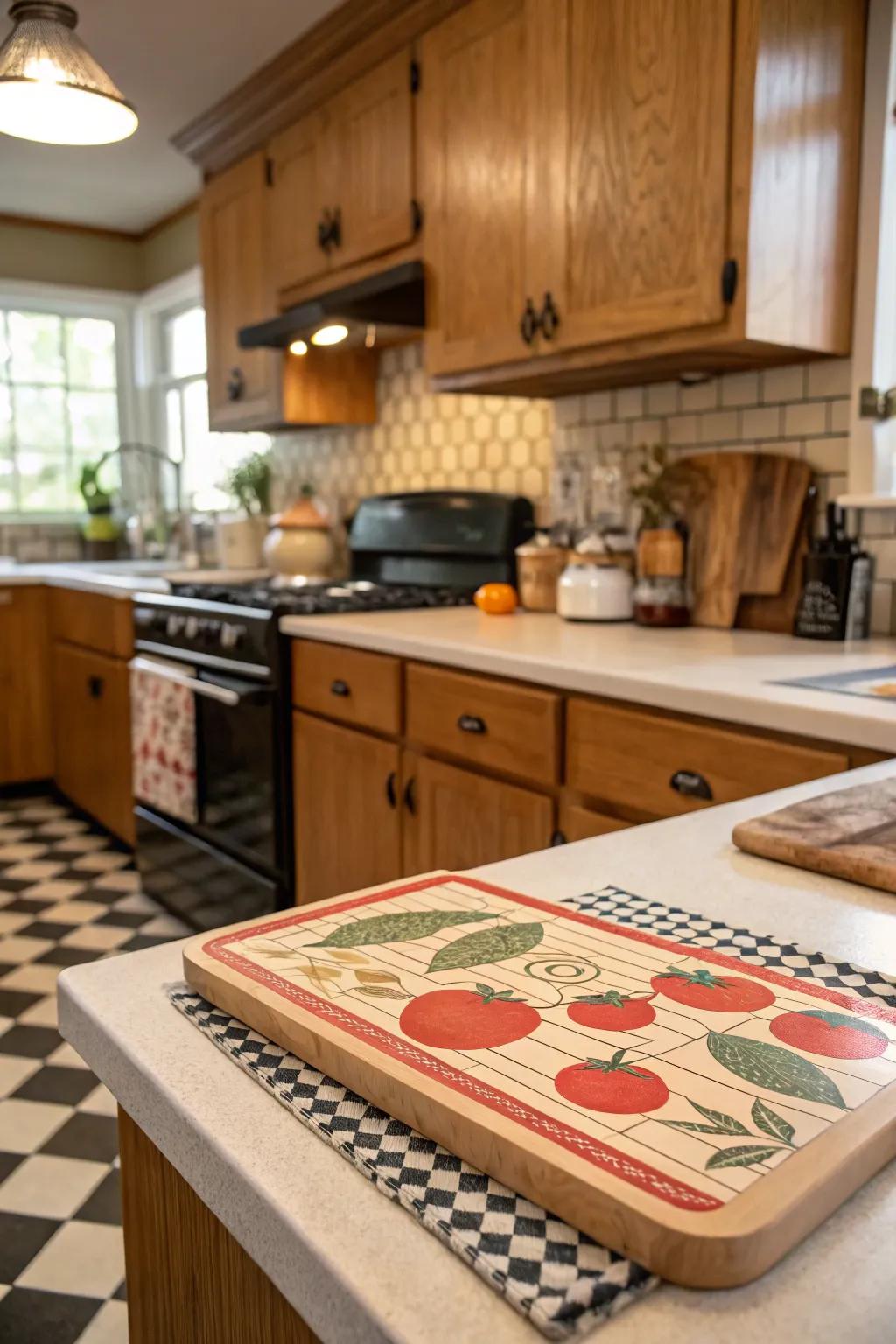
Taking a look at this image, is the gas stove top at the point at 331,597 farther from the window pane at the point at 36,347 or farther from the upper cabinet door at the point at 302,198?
the window pane at the point at 36,347

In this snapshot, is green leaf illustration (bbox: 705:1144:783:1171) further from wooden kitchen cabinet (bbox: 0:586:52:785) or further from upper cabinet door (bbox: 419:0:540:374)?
wooden kitchen cabinet (bbox: 0:586:52:785)

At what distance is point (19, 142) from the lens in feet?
13.1

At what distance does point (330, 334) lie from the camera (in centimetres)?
315

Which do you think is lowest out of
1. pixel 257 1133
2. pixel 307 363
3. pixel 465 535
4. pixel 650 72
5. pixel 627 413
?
pixel 257 1133

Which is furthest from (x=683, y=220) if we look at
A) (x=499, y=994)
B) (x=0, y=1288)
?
(x=0, y=1288)

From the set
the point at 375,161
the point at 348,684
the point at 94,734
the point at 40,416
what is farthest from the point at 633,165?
the point at 40,416

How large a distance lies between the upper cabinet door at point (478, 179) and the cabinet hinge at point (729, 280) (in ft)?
1.80

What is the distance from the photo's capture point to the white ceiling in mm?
2963

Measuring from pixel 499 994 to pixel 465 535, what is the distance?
254 centimetres

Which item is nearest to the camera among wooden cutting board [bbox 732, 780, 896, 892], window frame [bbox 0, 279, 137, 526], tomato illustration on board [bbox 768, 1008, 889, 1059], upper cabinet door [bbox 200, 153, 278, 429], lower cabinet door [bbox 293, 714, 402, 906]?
tomato illustration on board [bbox 768, 1008, 889, 1059]

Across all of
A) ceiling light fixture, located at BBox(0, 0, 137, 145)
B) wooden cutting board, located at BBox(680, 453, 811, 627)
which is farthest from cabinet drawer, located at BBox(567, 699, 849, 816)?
ceiling light fixture, located at BBox(0, 0, 137, 145)

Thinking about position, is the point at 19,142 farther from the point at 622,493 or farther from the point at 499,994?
the point at 499,994

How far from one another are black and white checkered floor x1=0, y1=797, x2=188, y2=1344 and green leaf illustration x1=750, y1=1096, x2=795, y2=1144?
1378 millimetres

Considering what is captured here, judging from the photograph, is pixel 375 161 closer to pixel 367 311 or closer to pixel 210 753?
pixel 367 311
